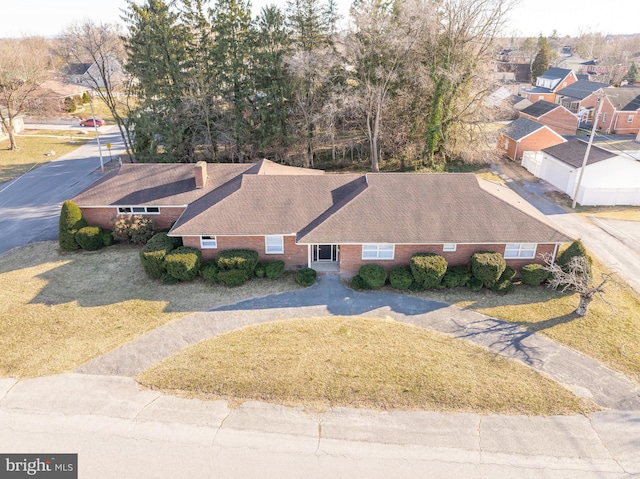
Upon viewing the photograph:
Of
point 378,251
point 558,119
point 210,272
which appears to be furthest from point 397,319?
point 558,119

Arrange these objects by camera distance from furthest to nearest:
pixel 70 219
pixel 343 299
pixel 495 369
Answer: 1. pixel 70 219
2. pixel 343 299
3. pixel 495 369

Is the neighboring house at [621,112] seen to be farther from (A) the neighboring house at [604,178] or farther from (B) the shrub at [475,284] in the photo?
(B) the shrub at [475,284]

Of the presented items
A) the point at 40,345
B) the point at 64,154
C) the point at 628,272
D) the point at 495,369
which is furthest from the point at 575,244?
the point at 64,154

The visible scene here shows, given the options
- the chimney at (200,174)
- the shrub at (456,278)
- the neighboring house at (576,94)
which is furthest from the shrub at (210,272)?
the neighboring house at (576,94)

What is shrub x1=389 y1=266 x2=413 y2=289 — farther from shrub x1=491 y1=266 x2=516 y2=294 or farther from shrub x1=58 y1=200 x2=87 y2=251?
shrub x1=58 y1=200 x2=87 y2=251

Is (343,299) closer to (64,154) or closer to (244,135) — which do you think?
(244,135)

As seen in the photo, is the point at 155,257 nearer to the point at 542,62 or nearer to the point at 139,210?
the point at 139,210
